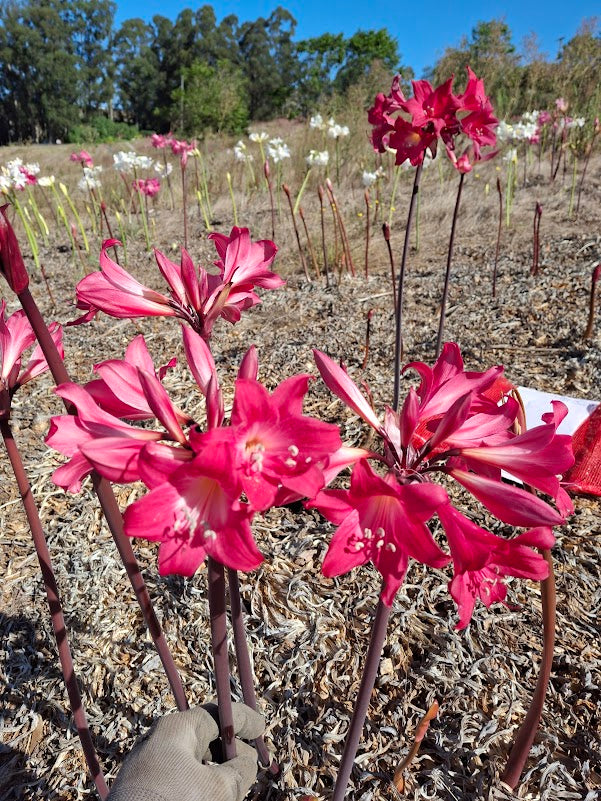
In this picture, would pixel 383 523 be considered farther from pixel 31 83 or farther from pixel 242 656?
pixel 31 83

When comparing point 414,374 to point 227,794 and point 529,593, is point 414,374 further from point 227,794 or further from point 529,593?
point 227,794

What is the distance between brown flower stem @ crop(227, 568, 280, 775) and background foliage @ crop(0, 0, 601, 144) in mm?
23912

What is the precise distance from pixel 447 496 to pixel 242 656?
0.70m

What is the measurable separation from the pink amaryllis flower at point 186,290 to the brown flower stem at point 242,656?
1.59 feet

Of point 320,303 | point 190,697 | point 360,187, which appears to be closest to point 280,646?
point 190,697

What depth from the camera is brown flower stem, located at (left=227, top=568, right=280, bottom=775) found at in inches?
37.3

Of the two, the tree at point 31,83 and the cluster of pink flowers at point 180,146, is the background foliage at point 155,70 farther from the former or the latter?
the cluster of pink flowers at point 180,146

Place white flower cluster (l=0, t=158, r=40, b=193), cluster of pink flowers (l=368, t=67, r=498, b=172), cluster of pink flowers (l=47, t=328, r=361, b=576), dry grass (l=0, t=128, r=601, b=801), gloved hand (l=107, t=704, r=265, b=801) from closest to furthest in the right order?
cluster of pink flowers (l=47, t=328, r=361, b=576) < gloved hand (l=107, t=704, r=265, b=801) < dry grass (l=0, t=128, r=601, b=801) < cluster of pink flowers (l=368, t=67, r=498, b=172) < white flower cluster (l=0, t=158, r=40, b=193)

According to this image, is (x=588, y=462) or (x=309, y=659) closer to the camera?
(x=309, y=659)

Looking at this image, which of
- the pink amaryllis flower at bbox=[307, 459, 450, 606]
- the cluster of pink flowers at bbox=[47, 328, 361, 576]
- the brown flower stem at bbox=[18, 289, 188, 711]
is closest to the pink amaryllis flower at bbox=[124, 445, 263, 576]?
the cluster of pink flowers at bbox=[47, 328, 361, 576]

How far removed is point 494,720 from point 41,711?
1387mm

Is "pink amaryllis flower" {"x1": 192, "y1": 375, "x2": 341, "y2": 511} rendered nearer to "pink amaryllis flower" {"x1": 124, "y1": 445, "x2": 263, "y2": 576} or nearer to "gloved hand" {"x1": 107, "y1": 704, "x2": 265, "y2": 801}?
"pink amaryllis flower" {"x1": 124, "y1": 445, "x2": 263, "y2": 576}

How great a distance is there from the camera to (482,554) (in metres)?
0.71

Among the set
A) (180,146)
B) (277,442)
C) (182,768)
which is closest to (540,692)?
(182,768)
